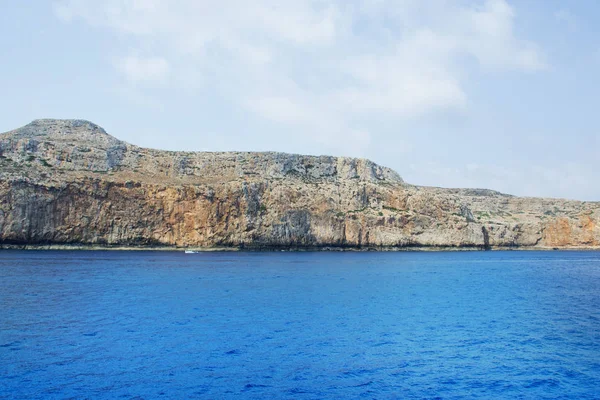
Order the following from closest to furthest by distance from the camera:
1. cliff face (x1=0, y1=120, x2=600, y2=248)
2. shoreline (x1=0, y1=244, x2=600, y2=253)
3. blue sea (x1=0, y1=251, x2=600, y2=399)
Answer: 1. blue sea (x1=0, y1=251, x2=600, y2=399)
2. cliff face (x1=0, y1=120, x2=600, y2=248)
3. shoreline (x1=0, y1=244, x2=600, y2=253)

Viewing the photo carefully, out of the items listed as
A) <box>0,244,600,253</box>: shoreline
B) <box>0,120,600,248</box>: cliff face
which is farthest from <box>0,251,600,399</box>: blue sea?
<box>0,244,600,253</box>: shoreline

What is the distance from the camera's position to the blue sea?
20.0 m

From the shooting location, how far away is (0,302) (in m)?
36.7

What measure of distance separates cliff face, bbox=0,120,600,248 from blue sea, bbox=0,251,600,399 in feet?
179

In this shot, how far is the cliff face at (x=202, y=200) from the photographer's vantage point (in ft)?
332

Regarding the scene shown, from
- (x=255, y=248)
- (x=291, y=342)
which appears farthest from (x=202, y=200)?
(x=291, y=342)

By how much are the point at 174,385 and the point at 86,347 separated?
727cm

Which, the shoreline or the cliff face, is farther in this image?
the shoreline

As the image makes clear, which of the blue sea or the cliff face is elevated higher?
the cliff face

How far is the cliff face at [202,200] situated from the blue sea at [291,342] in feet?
179

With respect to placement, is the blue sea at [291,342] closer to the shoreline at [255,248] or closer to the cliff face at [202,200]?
the cliff face at [202,200]

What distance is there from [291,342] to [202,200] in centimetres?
8630

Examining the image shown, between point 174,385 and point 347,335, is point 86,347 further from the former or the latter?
point 347,335

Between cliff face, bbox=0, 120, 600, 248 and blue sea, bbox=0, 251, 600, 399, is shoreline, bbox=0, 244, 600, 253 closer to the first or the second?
cliff face, bbox=0, 120, 600, 248
